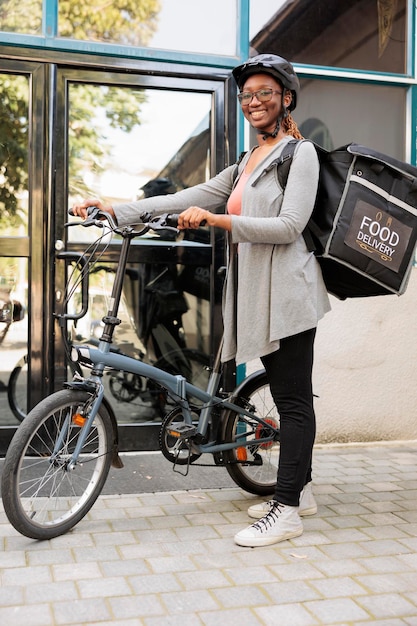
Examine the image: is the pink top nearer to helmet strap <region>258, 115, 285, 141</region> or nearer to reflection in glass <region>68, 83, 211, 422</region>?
helmet strap <region>258, 115, 285, 141</region>

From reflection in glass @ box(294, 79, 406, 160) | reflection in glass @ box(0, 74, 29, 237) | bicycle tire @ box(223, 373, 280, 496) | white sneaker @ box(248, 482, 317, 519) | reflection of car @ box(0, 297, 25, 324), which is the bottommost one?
white sneaker @ box(248, 482, 317, 519)

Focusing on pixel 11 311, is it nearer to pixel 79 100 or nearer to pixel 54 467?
pixel 79 100

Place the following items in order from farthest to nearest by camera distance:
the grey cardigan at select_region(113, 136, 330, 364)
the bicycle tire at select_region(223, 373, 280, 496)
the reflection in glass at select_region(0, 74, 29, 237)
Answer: the reflection in glass at select_region(0, 74, 29, 237) → the bicycle tire at select_region(223, 373, 280, 496) → the grey cardigan at select_region(113, 136, 330, 364)

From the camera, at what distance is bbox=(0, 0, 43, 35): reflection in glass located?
4793mm

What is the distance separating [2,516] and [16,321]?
1.58 m

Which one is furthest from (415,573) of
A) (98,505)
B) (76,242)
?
(76,242)

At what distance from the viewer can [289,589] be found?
296 cm

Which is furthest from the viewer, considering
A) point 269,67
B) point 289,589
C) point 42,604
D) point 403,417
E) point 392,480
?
point 403,417

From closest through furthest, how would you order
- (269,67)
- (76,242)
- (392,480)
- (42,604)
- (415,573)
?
1. (42,604)
2. (415,573)
3. (269,67)
4. (392,480)
5. (76,242)

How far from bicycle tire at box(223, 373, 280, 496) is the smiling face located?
134 centimetres

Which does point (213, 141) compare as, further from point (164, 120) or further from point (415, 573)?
point (415, 573)

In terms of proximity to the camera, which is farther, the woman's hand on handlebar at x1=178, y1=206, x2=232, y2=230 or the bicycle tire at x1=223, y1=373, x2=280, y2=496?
the bicycle tire at x1=223, y1=373, x2=280, y2=496

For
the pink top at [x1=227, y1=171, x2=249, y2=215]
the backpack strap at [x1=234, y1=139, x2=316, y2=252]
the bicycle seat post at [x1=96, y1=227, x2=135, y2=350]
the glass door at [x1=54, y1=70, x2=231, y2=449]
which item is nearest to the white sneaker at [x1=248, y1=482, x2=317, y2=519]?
the bicycle seat post at [x1=96, y1=227, x2=135, y2=350]

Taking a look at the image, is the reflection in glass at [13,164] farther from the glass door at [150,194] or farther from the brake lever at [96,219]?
the brake lever at [96,219]
